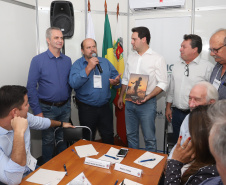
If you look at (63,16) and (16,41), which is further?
(63,16)

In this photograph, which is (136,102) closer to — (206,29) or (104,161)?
(104,161)

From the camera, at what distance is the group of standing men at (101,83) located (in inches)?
118

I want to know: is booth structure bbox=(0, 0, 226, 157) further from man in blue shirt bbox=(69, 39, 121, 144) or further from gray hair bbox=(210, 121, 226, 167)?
gray hair bbox=(210, 121, 226, 167)

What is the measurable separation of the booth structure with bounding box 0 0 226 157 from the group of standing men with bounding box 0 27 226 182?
450 millimetres

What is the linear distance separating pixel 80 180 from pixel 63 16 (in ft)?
9.33

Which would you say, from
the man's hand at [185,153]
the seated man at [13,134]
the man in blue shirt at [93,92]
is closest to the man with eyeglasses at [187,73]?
the man in blue shirt at [93,92]

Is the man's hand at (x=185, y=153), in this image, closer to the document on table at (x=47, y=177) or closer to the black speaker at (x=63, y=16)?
the document on table at (x=47, y=177)

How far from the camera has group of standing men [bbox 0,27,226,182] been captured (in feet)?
9.86

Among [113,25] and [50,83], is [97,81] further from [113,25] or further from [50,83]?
[113,25]

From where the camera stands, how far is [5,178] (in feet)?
4.83

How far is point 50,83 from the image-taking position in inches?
121

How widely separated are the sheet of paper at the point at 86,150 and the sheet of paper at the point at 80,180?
1.22 ft

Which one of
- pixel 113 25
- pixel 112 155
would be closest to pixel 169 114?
pixel 112 155

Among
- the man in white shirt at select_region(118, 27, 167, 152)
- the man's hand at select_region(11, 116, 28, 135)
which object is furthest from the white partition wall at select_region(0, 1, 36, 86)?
the man in white shirt at select_region(118, 27, 167, 152)
